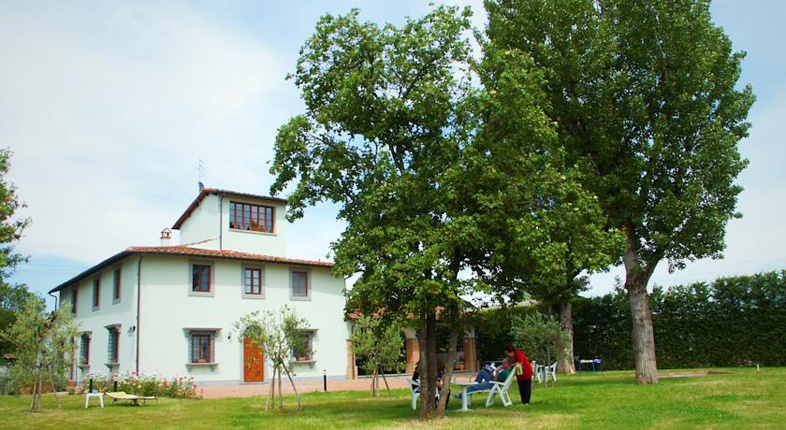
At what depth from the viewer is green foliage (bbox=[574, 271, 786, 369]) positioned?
26.6 meters

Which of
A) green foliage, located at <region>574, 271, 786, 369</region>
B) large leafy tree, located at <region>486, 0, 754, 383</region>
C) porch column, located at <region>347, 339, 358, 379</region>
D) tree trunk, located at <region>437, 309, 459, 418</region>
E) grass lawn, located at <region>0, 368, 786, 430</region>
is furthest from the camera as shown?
porch column, located at <region>347, 339, 358, 379</region>

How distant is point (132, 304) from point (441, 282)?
19.5 m

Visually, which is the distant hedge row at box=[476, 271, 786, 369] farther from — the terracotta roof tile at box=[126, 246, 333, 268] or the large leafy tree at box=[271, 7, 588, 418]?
the large leafy tree at box=[271, 7, 588, 418]

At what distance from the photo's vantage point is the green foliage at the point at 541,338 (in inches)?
857

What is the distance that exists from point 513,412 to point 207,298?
18.8 m

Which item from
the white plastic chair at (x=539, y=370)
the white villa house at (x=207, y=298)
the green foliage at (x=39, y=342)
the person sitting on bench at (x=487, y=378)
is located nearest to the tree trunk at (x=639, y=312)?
the white plastic chair at (x=539, y=370)

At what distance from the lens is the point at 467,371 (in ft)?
123

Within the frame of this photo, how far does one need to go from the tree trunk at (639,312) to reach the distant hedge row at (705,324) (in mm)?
5902

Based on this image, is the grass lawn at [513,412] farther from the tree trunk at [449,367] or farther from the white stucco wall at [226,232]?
the white stucco wall at [226,232]

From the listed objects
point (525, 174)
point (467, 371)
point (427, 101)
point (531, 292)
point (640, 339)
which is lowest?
point (467, 371)

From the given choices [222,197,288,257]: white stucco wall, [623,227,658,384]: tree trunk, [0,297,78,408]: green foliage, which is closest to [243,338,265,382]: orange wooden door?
[222,197,288,257]: white stucco wall

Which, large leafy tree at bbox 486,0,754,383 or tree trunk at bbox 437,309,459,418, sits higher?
large leafy tree at bbox 486,0,754,383

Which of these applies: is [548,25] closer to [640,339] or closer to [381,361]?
[640,339]

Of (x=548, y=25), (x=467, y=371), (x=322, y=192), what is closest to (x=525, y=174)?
(x=322, y=192)
